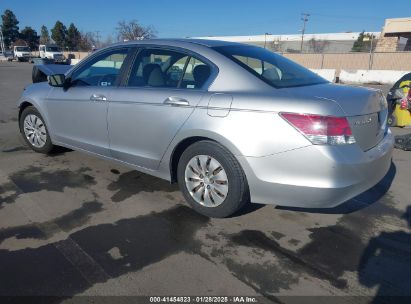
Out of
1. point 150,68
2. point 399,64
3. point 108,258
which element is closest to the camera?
point 108,258

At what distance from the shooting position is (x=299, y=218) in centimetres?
351

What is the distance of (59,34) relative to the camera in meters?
95.6

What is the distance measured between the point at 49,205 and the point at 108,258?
4.18 ft

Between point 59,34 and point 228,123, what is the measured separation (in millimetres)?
105413

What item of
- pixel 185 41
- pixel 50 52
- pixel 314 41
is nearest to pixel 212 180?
pixel 185 41

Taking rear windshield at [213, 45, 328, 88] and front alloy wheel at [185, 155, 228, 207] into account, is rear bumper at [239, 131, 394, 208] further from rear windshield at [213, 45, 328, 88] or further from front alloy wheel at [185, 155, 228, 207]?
rear windshield at [213, 45, 328, 88]

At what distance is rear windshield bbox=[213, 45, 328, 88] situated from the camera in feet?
11.0

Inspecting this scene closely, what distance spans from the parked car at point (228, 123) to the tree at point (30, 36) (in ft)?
369

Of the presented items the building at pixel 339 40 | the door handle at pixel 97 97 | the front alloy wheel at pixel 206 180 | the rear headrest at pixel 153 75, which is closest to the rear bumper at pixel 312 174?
the front alloy wheel at pixel 206 180

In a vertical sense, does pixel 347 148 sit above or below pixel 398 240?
above

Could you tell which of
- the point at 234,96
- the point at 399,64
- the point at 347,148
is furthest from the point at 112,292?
the point at 399,64

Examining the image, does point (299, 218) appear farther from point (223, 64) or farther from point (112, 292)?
point (112, 292)

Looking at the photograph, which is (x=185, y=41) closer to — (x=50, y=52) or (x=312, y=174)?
(x=312, y=174)

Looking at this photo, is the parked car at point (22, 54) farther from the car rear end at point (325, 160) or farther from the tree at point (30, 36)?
the car rear end at point (325, 160)
